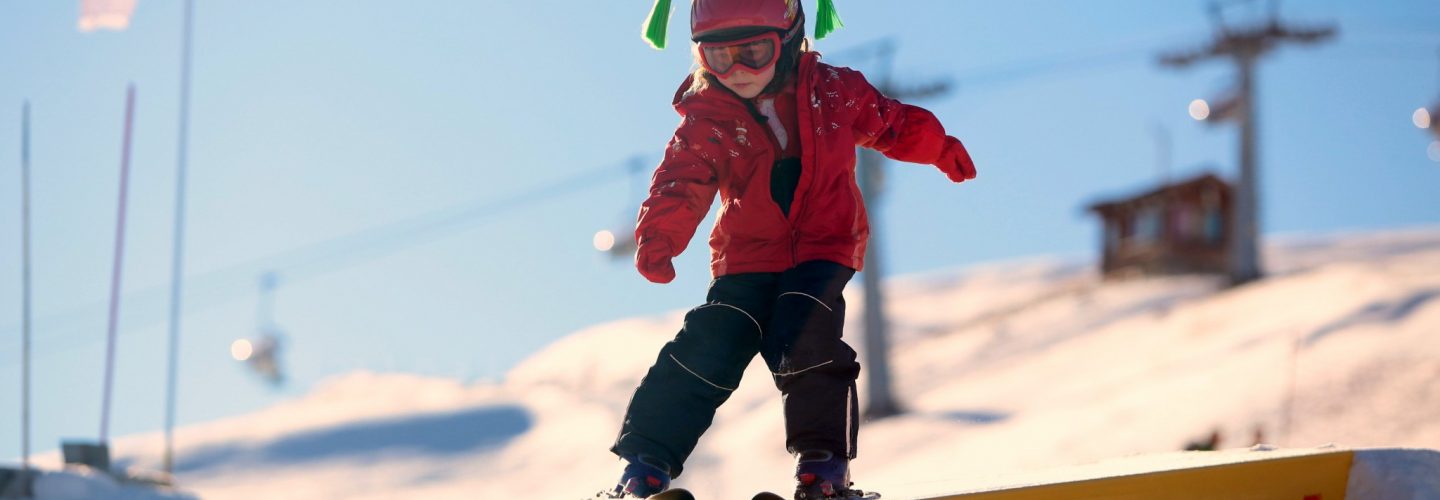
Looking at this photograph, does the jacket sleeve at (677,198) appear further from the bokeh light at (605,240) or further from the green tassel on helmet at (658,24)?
the bokeh light at (605,240)

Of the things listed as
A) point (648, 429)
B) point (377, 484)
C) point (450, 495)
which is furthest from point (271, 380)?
point (648, 429)

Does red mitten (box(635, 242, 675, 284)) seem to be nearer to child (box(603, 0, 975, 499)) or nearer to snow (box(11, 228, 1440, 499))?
child (box(603, 0, 975, 499))

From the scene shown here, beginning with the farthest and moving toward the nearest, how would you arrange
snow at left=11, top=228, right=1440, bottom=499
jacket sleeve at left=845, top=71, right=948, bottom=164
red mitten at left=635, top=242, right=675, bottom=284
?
1. snow at left=11, top=228, right=1440, bottom=499
2. jacket sleeve at left=845, top=71, right=948, bottom=164
3. red mitten at left=635, top=242, right=675, bottom=284

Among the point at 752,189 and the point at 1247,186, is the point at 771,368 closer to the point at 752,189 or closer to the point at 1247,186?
the point at 752,189

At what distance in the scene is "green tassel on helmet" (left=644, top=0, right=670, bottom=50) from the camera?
12.3 ft

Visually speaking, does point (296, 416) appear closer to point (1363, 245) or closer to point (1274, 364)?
point (1274, 364)

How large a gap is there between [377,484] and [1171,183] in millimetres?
22699

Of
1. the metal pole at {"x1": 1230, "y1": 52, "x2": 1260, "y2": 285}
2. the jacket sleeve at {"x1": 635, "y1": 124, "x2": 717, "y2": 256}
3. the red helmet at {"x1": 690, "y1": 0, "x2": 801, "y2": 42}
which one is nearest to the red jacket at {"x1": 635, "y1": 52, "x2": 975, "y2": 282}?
the jacket sleeve at {"x1": 635, "y1": 124, "x2": 717, "y2": 256}

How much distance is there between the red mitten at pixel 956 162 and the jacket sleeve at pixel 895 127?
0.01 meters

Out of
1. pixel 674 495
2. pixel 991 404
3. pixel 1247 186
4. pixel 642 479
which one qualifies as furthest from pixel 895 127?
pixel 1247 186

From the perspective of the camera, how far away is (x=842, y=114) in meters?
3.43

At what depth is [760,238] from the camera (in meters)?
3.35

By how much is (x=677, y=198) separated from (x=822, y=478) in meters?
0.69

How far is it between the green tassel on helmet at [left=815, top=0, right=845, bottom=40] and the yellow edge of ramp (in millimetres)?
1413
